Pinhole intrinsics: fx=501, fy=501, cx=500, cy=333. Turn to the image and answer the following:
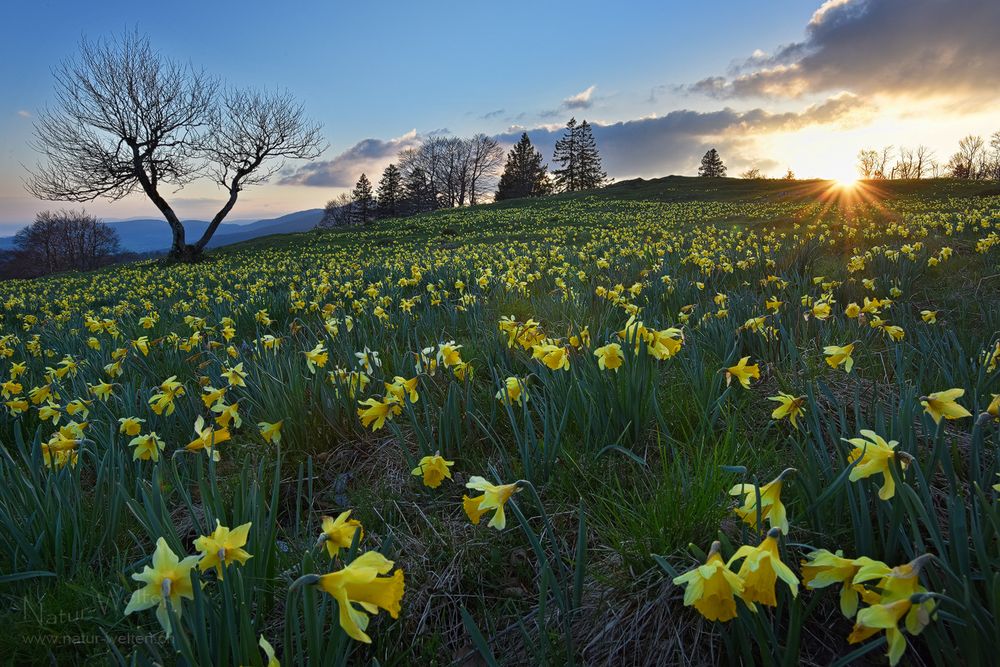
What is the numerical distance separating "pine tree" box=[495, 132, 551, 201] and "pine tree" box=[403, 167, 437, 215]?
29.5ft

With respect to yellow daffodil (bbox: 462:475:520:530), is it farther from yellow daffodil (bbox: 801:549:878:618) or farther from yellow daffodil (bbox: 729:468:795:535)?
yellow daffodil (bbox: 801:549:878:618)

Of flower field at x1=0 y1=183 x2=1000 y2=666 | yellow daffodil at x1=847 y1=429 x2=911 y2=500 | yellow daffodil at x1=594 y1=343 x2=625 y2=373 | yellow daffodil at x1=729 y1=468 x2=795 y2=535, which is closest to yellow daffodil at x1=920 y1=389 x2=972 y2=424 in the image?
flower field at x1=0 y1=183 x2=1000 y2=666

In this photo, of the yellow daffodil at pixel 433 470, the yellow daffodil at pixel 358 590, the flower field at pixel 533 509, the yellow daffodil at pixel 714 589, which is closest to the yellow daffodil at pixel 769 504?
the flower field at pixel 533 509

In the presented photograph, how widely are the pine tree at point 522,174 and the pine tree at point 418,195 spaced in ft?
29.5

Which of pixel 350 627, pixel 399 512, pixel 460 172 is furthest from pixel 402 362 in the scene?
pixel 460 172

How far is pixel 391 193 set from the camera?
64.2 m

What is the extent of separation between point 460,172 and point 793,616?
7366cm

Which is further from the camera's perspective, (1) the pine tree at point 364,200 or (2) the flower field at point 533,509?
(1) the pine tree at point 364,200

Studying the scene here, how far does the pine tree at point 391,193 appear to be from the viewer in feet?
210

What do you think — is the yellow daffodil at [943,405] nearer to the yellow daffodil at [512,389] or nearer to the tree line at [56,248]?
the yellow daffodil at [512,389]

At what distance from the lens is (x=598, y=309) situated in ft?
13.6

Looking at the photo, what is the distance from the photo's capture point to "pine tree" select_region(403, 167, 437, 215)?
2576 inches

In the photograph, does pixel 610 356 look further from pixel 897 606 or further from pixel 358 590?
pixel 358 590

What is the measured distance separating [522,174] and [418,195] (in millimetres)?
14095
